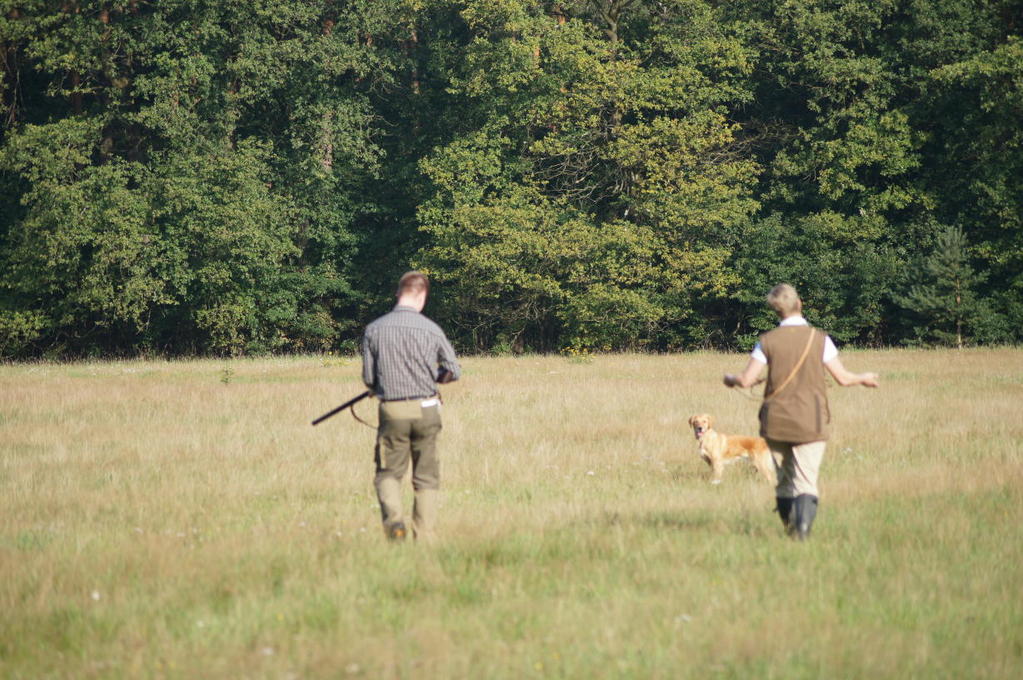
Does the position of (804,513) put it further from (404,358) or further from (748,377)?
(404,358)

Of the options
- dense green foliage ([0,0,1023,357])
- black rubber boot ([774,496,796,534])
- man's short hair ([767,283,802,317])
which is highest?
dense green foliage ([0,0,1023,357])

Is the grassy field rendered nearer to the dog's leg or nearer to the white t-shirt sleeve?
the dog's leg

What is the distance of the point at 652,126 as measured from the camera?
1345 inches

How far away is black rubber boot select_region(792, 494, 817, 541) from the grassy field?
6.3 inches

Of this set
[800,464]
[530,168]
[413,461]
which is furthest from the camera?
[530,168]

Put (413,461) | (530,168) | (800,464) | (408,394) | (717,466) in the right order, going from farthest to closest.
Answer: (530,168) → (717,466) → (413,461) → (408,394) → (800,464)

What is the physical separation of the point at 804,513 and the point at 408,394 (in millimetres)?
2857

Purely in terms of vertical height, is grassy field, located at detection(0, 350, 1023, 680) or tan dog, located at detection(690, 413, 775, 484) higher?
tan dog, located at detection(690, 413, 775, 484)

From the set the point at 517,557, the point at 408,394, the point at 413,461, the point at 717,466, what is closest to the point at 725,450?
the point at 717,466

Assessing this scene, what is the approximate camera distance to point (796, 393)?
714 cm

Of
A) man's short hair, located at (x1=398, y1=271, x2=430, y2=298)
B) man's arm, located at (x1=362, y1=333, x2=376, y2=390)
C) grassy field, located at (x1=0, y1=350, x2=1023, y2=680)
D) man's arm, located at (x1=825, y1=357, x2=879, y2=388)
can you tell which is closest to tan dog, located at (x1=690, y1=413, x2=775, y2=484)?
grassy field, located at (x1=0, y1=350, x2=1023, y2=680)

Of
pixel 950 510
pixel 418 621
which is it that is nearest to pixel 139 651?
pixel 418 621

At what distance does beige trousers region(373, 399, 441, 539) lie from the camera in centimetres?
740

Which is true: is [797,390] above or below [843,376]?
below
